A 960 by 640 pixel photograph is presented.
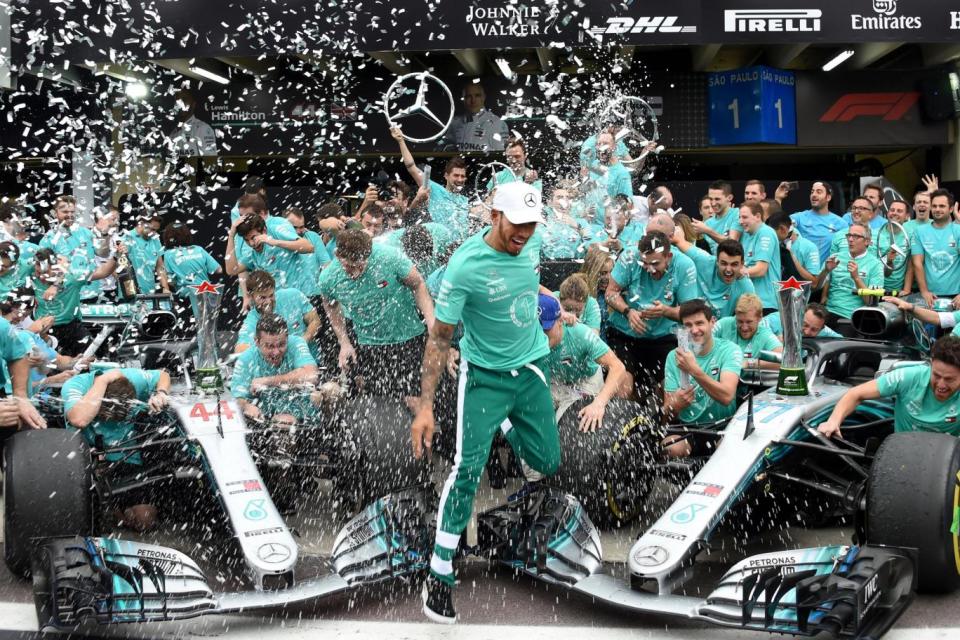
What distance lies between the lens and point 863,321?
7.04 meters

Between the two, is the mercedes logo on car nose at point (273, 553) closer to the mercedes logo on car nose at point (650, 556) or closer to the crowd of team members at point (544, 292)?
the crowd of team members at point (544, 292)

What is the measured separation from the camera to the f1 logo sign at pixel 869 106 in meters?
16.2

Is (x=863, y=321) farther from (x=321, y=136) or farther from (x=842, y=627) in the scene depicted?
(x=321, y=136)

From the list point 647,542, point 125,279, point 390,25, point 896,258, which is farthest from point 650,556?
point 390,25

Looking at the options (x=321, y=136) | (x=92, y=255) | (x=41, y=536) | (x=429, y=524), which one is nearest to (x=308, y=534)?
(x=429, y=524)

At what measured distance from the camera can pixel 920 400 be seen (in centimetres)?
570

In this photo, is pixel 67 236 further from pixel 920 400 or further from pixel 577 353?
pixel 920 400

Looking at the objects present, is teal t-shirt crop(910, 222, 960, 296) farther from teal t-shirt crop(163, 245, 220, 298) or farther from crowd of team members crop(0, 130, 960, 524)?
teal t-shirt crop(163, 245, 220, 298)

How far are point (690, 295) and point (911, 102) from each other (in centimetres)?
984

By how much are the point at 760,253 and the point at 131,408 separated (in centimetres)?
556

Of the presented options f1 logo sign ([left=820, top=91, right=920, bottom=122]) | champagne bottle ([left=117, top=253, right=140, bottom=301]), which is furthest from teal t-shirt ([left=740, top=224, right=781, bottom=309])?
f1 logo sign ([left=820, top=91, right=920, bottom=122])

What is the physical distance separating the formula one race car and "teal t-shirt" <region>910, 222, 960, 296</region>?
4578 mm

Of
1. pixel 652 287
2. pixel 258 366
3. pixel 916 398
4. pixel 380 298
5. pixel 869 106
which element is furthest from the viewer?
pixel 869 106

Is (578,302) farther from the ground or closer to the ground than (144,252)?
closer to the ground
